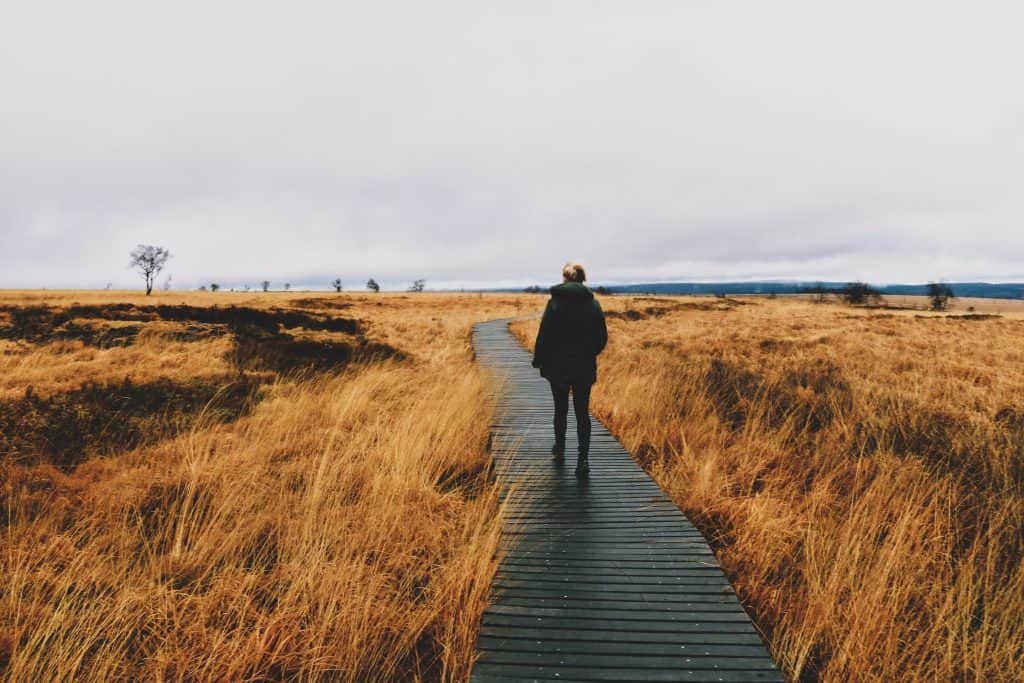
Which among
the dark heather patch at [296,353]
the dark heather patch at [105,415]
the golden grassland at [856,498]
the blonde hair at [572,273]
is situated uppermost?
the blonde hair at [572,273]

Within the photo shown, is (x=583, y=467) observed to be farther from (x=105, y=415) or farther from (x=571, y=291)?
(x=105, y=415)

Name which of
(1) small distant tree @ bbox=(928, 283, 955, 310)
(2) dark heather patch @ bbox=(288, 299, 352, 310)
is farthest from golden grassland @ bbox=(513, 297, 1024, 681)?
(1) small distant tree @ bbox=(928, 283, 955, 310)

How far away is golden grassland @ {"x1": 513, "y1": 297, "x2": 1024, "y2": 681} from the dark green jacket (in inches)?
47.5

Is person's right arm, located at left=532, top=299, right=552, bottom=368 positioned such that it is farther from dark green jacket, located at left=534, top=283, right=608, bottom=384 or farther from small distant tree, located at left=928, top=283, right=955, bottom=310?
small distant tree, located at left=928, top=283, right=955, bottom=310

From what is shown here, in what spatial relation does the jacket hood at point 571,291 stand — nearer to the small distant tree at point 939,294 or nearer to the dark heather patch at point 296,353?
the dark heather patch at point 296,353

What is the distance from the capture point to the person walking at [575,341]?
14.9ft

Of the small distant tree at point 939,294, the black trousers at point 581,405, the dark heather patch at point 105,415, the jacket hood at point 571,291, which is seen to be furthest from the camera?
the small distant tree at point 939,294

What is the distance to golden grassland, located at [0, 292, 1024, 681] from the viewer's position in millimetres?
2629

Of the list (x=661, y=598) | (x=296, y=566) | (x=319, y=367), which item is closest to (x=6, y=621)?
(x=296, y=566)

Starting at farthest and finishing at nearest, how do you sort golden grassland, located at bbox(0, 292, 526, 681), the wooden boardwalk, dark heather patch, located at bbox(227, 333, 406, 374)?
dark heather patch, located at bbox(227, 333, 406, 374), golden grassland, located at bbox(0, 292, 526, 681), the wooden boardwalk

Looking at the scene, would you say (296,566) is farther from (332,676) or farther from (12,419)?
(12,419)

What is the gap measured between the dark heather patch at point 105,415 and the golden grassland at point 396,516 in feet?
0.14

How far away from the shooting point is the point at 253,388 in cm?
847

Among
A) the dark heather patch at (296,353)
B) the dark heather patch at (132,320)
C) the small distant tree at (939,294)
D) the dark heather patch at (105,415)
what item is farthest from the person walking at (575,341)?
the small distant tree at (939,294)
